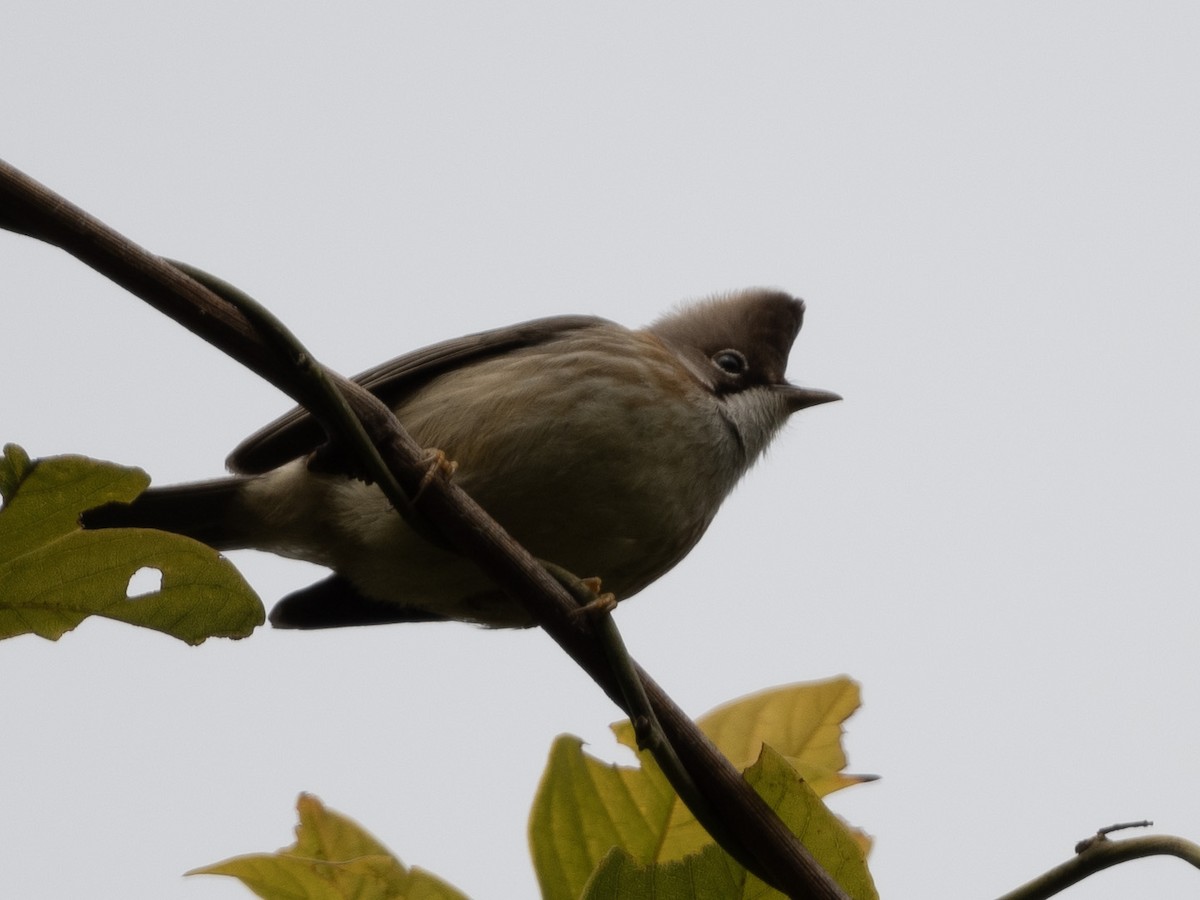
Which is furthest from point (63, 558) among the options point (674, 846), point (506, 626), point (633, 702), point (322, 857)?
point (506, 626)

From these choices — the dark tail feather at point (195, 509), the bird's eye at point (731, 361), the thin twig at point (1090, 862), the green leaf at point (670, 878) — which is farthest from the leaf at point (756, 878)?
the bird's eye at point (731, 361)

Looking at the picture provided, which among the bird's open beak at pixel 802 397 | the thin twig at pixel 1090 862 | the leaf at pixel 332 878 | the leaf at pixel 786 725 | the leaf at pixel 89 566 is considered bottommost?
the thin twig at pixel 1090 862

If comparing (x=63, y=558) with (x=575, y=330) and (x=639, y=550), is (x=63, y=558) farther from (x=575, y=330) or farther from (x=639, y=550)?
(x=575, y=330)

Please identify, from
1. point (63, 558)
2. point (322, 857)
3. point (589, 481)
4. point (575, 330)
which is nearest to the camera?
point (63, 558)

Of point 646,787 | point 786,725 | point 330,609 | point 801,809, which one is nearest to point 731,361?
point 330,609

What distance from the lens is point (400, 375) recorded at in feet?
12.3

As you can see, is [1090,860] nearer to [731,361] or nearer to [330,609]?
[330,609]

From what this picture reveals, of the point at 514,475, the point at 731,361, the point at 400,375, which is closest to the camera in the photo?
the point at 514,475

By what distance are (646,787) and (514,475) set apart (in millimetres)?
1636

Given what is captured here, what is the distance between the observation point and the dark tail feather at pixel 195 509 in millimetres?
3941

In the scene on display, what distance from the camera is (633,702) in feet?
5.22

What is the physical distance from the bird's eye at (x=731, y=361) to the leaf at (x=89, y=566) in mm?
2890

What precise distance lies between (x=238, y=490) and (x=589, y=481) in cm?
122

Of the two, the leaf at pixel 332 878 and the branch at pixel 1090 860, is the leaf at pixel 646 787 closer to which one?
the leaf at pixel 332 878
